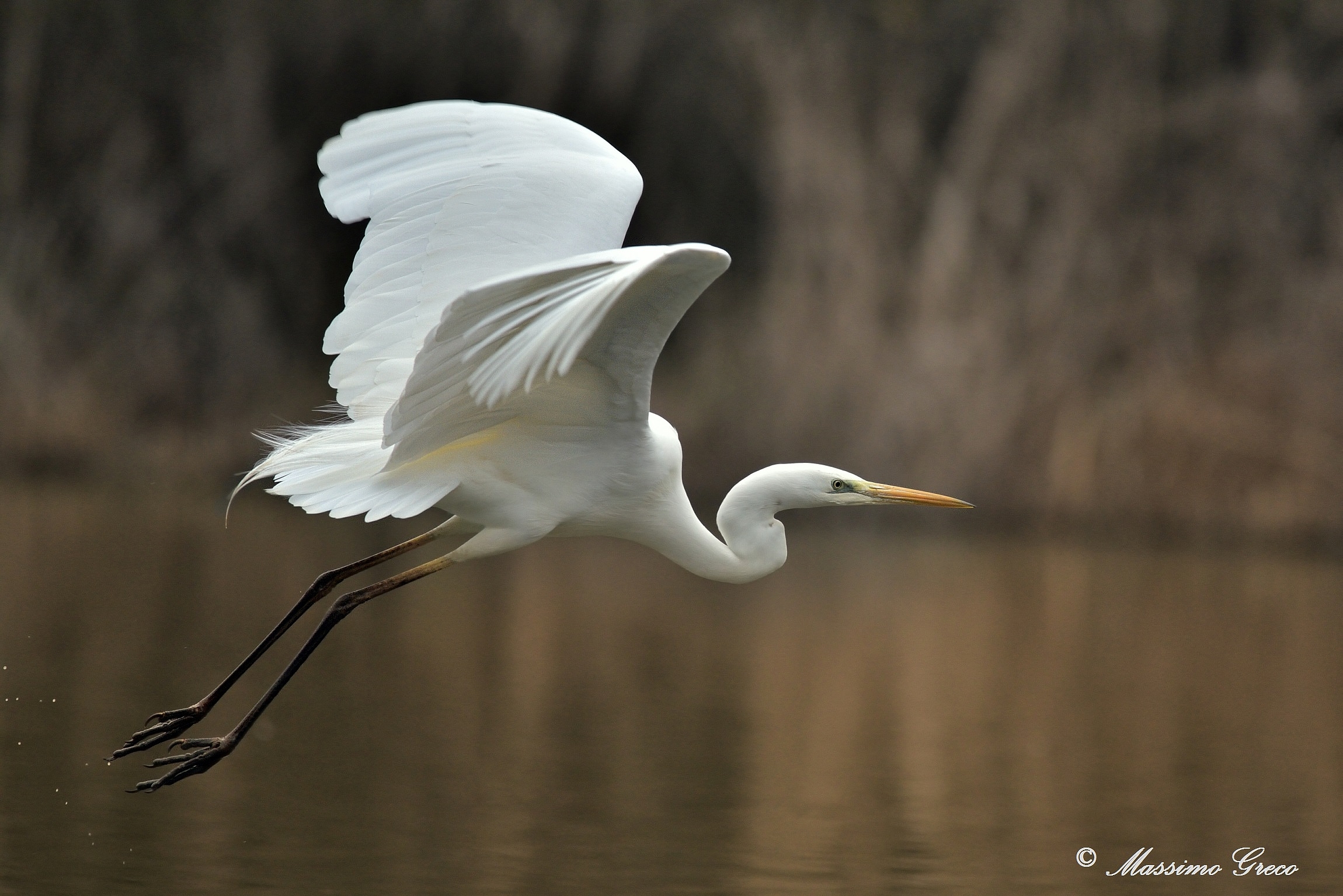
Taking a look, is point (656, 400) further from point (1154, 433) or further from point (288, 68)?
point (288, 68)

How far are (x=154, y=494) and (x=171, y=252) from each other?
9.93ft

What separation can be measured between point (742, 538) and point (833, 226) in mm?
8912

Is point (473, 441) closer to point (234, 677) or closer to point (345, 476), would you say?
point (345, 476)

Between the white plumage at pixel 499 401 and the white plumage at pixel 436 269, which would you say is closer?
the white plumage at pixel 436 269

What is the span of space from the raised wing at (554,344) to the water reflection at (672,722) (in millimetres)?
1636

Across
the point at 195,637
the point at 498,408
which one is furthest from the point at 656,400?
the point at 498,408

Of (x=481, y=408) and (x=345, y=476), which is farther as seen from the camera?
(x=345, y=476)

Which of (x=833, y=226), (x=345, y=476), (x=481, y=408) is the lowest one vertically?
(x=345, y=476)

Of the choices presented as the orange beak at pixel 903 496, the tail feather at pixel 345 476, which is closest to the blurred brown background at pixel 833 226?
the orange beak at pixel 903 496

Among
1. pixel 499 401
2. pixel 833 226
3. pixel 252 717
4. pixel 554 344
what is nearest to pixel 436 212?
pixel 499 401

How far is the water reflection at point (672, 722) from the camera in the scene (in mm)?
5711

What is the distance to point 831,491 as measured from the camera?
5.14 metres

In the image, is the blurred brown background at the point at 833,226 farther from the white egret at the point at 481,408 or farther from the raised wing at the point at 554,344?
the raised wing at the point at 554,344

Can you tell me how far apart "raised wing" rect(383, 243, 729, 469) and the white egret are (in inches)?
0.4
